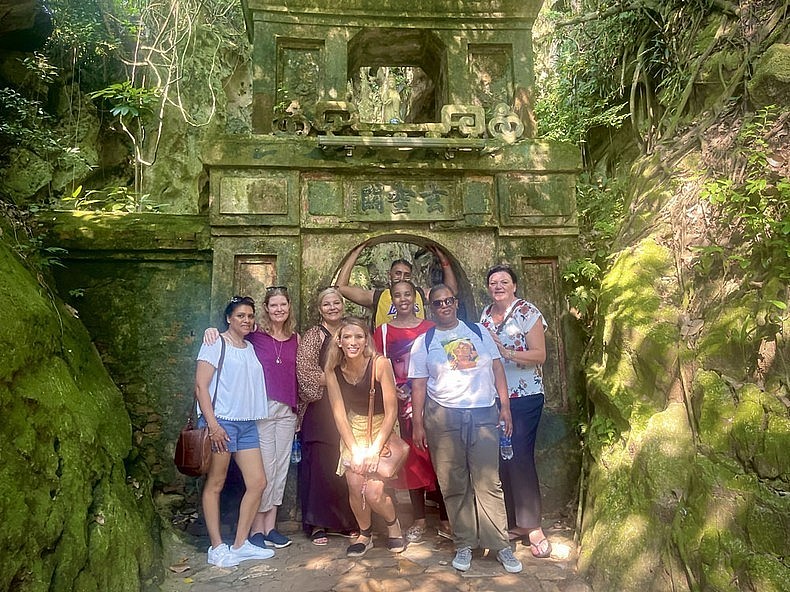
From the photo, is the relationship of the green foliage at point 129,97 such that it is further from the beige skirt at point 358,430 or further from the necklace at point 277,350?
the beige skirt at point 358,430

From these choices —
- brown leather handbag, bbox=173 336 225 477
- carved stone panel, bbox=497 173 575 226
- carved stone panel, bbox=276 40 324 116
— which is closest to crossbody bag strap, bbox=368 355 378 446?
brown leather handbag, bbox=173 336 225 477

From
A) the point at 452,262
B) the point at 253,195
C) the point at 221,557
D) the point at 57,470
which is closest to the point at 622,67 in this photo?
the point at 452,262

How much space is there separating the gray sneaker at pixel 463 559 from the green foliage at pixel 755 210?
2.60 metres

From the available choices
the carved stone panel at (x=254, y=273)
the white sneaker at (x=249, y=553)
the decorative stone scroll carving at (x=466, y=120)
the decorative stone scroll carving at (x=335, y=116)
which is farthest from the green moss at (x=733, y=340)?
the carved stone panel at (x=254, y=273)

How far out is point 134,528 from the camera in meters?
3.51

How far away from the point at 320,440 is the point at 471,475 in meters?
1.20

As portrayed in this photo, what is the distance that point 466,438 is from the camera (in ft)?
11.8

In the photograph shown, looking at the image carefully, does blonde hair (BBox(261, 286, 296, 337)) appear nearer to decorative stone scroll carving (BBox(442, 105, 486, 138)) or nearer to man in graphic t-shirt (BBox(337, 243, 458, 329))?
man in graphic t-shirt (BBox(337, 243, 458, 329))

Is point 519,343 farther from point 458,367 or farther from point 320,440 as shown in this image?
point 320,440

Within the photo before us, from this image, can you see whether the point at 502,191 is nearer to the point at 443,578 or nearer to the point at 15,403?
the point at 443,578

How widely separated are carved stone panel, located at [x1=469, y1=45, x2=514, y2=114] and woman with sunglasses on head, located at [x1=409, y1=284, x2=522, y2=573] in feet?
11.5

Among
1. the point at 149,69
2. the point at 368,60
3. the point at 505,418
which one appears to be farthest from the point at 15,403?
the point at 149,69

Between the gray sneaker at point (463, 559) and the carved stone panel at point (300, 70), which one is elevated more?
the carved stone panel at point (300, 70)

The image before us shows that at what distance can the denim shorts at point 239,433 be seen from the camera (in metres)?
3.76
